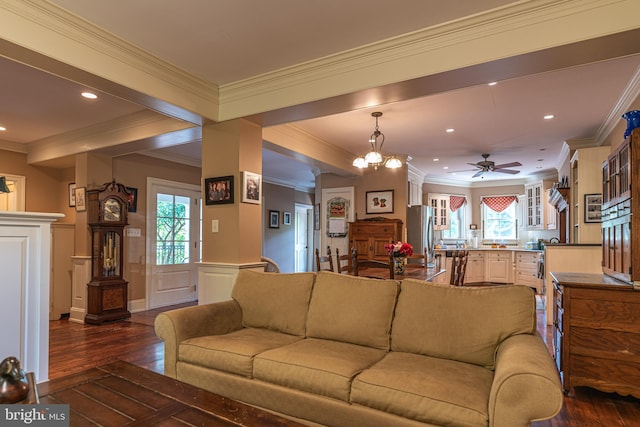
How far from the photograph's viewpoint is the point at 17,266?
2.17 metres

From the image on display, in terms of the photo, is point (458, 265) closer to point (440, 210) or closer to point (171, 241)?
point (171, 241)

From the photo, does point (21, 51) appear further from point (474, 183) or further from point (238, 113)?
point (474, 183)

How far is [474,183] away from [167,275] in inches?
315

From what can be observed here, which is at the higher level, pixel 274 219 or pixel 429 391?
pixel 274 219

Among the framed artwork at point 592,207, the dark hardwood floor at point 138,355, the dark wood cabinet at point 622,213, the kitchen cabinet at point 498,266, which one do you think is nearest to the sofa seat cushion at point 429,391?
the dark hardwood floor at point 138,355

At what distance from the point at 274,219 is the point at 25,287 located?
6749 mm

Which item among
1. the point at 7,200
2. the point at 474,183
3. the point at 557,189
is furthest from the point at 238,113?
the point at 474,183

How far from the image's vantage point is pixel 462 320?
214cm

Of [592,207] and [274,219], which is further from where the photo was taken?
[274,219]

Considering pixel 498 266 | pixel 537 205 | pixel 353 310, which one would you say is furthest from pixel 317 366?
pixel 537 205

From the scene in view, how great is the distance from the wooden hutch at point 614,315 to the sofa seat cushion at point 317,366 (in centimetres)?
151

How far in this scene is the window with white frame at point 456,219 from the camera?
9.90 meters

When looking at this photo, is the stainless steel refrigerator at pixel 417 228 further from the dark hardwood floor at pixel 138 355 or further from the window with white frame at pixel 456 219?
the window with white frame at pixel 456 219

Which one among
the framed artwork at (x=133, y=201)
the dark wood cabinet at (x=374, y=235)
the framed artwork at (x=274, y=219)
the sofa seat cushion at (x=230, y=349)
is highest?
the framed artwork at (x=133, y=201)
